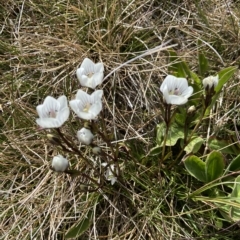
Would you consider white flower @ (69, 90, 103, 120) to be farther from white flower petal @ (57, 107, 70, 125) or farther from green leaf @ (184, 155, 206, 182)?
green leaf @ (184, 155, 206, 182)

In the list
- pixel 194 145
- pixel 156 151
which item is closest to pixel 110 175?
pixel 156 151

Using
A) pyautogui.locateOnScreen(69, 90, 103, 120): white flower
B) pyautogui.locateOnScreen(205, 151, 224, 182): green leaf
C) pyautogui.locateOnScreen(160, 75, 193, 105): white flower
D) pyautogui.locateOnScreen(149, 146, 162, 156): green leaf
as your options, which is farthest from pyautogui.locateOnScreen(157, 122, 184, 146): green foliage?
pyautogui.locateOnScreen(69, 90, 103, 120): white flower

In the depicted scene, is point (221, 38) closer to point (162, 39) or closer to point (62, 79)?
point (162, 39)

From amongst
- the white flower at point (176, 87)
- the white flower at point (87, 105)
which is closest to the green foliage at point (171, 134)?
the white flower at point (176, 87)

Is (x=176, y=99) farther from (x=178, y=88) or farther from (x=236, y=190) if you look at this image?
(x=236, y=190)

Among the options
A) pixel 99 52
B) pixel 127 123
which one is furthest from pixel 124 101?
pixel 99 52
